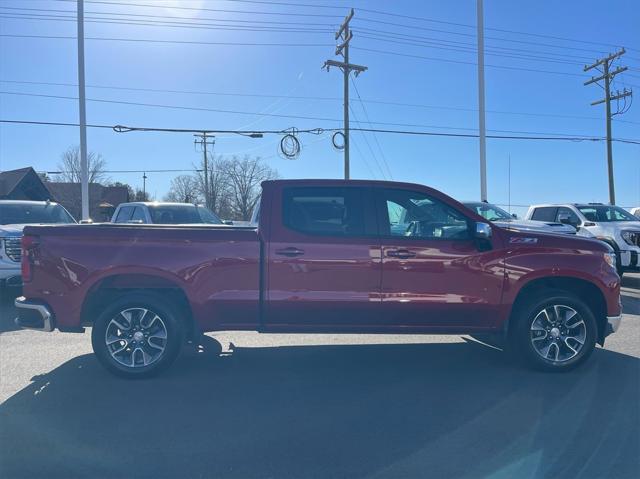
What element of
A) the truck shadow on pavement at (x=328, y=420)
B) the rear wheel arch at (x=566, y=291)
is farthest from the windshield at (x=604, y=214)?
the rear wheel arch at (x=566, y=291)

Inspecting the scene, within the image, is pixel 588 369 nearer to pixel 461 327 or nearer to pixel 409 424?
pixel 461 327

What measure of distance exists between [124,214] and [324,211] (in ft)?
31.2

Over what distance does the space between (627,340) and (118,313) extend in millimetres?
6437

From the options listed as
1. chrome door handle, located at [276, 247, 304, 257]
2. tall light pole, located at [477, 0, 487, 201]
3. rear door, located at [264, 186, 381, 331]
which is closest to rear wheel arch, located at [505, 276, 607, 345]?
rear door, located at [264, 186, 381, 331]

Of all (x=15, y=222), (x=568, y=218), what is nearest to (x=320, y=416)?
(x=15, y=222)

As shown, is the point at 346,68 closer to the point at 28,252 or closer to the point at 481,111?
the point at 481,111

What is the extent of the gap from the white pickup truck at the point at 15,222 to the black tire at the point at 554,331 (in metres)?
7.72

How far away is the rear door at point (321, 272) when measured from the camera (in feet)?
16.7

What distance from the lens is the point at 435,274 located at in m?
5.18

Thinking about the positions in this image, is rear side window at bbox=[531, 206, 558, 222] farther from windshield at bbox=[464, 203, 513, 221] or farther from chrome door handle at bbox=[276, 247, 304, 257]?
chrome door handle at bbox=[276, 247, 304, 257]

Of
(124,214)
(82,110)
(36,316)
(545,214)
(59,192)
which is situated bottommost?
(36,316)

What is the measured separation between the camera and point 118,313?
5109 millimetres

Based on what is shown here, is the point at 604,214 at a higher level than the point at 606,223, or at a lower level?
higher

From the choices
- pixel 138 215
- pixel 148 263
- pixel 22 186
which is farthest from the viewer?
pixel 22 186
